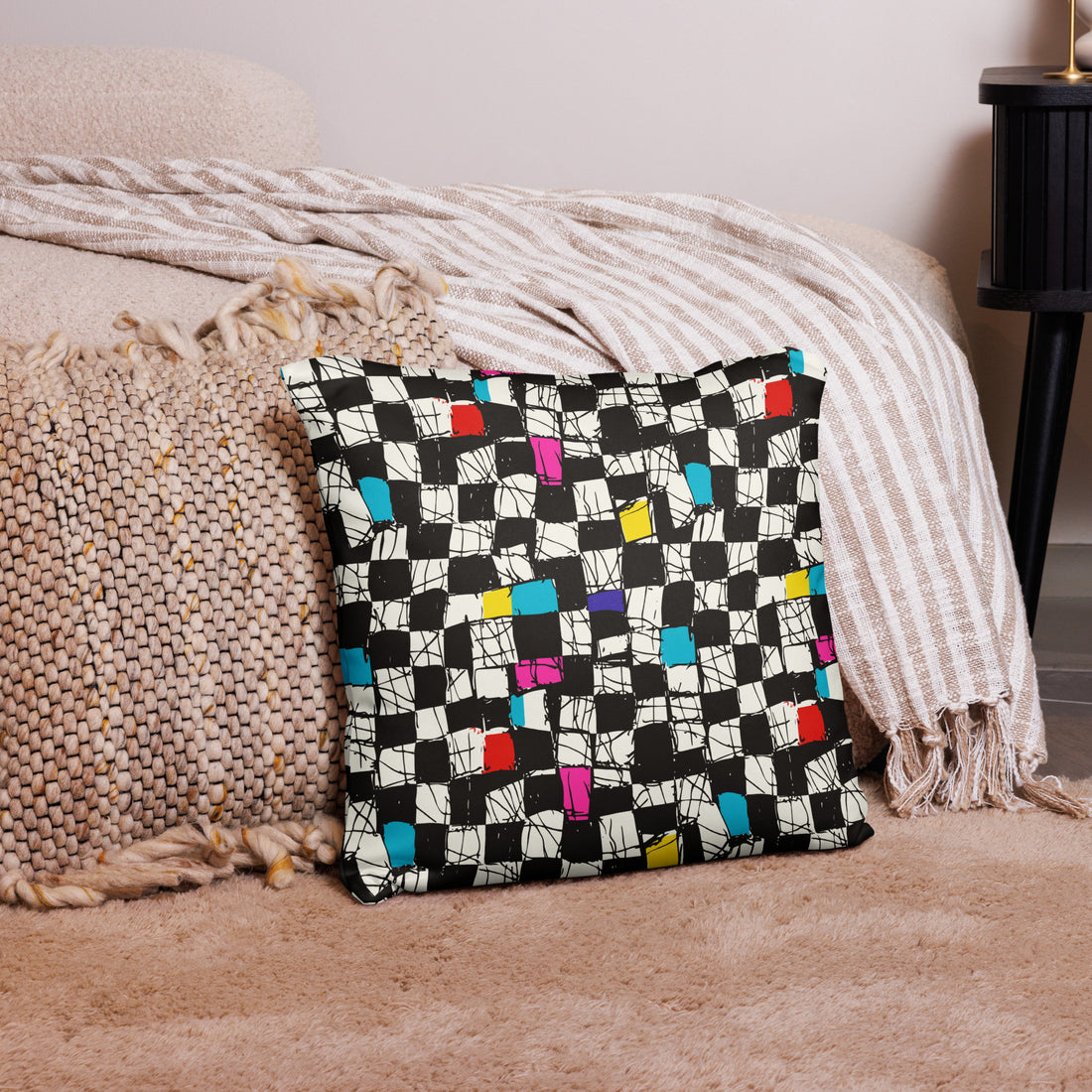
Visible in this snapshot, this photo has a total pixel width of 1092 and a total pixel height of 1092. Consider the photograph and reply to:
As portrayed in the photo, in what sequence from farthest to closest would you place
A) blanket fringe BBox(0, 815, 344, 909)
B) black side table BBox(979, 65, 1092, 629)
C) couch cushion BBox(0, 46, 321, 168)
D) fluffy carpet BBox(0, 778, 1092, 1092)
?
couch cushion BBox(0, 46, 321, 168) → black side table BBox(979, 65, 1092, 629) → blanket fringe BBox(0, 815, 344, 909) → fluffy carpet BBox(0, 778, 1092, 1092)

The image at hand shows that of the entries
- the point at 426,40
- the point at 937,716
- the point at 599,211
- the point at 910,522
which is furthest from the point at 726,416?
the point at 426,40

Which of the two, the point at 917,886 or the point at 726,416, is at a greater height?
the point at 726,416

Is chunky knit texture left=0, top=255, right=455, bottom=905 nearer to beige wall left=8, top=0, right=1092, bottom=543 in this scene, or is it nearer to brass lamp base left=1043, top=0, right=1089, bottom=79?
brass lamp base left=1043, top=0, right=1089, bottom=79

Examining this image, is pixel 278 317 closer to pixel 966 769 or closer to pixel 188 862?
pixel 188 862

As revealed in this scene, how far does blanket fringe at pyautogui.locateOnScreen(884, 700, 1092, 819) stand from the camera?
0.93 metres

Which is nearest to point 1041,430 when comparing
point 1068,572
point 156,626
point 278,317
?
point 1068,572

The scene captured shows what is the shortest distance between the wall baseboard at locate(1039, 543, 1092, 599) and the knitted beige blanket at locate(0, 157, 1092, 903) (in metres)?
0.92

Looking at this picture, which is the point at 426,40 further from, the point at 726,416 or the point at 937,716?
the point at 937,716

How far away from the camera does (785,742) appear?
82 cm

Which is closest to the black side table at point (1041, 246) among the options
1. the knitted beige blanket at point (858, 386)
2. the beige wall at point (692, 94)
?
the knitted beige blanket at point (858, 386)

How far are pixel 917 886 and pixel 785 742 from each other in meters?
0.14

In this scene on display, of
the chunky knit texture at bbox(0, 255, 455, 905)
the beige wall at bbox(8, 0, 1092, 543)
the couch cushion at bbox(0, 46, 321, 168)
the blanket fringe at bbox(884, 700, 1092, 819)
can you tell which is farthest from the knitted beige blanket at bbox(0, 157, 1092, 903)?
the beige wall at bbox(8, 0, 1092, 543)

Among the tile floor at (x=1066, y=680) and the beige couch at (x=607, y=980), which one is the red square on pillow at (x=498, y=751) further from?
the tile floor at (x=1066, y=680)

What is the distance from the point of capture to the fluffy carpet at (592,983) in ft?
1.92
